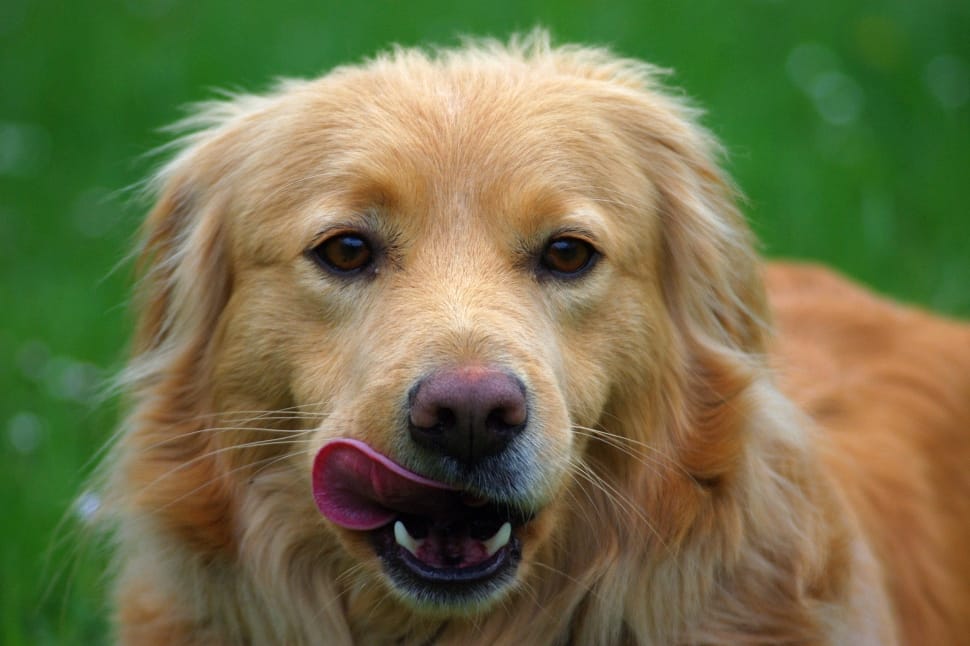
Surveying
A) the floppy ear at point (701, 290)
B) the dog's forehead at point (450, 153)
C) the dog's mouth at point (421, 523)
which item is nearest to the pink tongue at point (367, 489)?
the dog's mouth at point (421, 523)

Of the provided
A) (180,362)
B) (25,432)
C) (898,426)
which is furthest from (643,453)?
(25,432)

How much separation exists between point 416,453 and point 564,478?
1.33 ft

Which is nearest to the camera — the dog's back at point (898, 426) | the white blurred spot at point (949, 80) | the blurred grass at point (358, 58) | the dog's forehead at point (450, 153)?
the dog's forehead at point (450, 153)

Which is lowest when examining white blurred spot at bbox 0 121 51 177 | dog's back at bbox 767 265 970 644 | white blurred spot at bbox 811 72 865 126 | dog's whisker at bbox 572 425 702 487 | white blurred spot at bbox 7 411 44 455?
white blurred spot at bbox 7 411 44 455

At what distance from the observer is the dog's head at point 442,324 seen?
3.00 m

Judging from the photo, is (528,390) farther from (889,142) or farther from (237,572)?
(889,142)

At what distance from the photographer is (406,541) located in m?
3.05

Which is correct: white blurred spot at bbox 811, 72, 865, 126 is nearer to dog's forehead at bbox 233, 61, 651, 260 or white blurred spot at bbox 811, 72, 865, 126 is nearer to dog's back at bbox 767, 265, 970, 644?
dog's back at bbox 767, 265, 970, 644

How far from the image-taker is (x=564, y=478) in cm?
312

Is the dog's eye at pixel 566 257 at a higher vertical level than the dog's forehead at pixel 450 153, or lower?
lower

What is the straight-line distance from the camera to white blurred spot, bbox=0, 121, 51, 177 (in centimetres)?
881

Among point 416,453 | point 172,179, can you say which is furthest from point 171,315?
point 416,453

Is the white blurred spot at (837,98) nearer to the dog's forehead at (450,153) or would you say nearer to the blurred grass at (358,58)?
the blurred grass at (358,58)

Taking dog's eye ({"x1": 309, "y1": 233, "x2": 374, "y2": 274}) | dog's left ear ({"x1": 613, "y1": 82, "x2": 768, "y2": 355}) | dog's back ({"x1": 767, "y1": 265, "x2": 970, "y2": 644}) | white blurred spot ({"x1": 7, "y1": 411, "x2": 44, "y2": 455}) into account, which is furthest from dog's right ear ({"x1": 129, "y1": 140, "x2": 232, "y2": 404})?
white blurred spot ({"x1": 7, "y1": 411, "x2": 44, "y2": 455})
